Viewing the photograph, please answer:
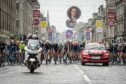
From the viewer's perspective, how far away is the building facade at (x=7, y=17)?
210ft

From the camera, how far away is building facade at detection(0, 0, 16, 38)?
210 feet

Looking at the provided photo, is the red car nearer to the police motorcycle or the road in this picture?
the road

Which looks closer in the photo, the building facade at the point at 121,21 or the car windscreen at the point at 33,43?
the car windscreen at the point at 33,43

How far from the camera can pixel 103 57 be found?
3206 centimetres

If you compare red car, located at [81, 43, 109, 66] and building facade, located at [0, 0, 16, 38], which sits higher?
building facade, located at [0, 0, 16, 38]

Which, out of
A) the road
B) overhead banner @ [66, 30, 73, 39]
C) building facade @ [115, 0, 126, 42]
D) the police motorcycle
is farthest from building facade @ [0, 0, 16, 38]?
the road

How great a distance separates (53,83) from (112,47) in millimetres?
24319

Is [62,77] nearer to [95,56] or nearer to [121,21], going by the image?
[95,56]

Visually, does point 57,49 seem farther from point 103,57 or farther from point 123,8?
point 123,8

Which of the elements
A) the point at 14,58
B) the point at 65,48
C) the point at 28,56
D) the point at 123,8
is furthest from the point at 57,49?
the point at 123,8

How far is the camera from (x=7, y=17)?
7050cm

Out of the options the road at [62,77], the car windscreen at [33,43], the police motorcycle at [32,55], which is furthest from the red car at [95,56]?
the police motorcycle at [32,55]

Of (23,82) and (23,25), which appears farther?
(23,25)

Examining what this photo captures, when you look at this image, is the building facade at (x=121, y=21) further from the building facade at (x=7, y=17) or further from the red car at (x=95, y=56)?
the red car at (x=95, y=56)
